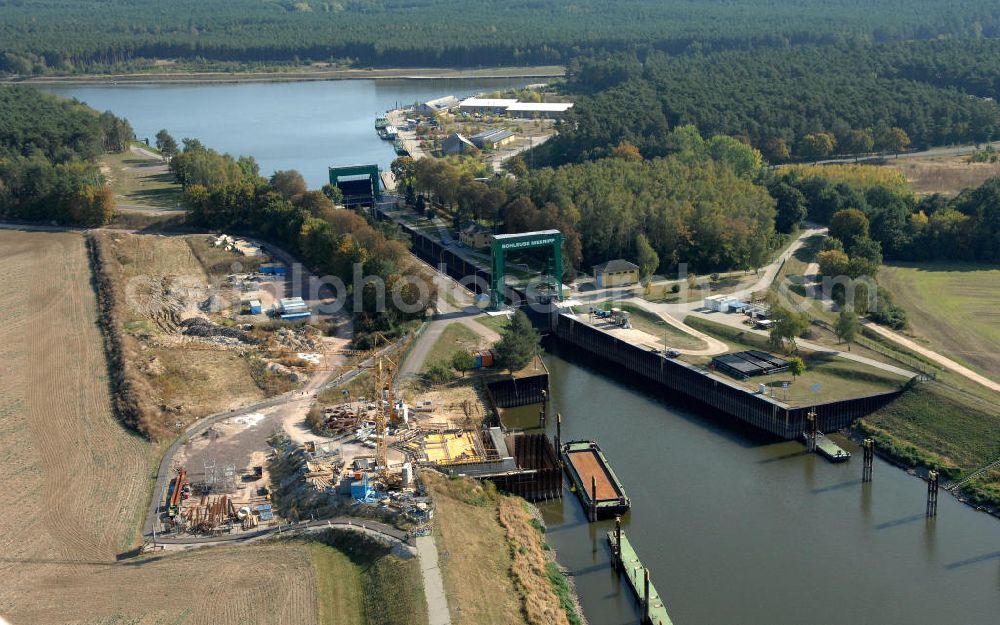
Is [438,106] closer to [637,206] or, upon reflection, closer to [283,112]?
[283,112]

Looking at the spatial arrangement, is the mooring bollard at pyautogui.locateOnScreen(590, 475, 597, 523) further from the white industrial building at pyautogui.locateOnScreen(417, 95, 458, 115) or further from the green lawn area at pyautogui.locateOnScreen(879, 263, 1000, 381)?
the white industrial building at pyautogui.locateOnScreen(417, 95, 458, 115)

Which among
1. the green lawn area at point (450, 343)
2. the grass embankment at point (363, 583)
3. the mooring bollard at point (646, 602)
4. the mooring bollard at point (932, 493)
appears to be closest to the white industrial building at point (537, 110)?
the green lawn area at point (450, 343)

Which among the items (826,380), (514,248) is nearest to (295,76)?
(514,248)

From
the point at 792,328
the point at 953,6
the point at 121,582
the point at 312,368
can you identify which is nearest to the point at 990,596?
the point at 792,328

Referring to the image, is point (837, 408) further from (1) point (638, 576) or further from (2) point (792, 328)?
(1) point (638, 576)

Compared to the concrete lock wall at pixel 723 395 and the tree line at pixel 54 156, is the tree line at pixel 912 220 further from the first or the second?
the tree line at pixel 54 156

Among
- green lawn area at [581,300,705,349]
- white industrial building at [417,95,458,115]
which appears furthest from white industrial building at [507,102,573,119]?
green lawn area at [581,300,705,349]
